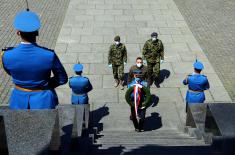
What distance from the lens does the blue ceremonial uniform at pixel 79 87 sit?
7.94 meters

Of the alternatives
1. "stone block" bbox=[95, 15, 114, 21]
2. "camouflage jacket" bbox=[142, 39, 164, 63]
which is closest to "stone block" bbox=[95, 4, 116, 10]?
"stone block" bbox=[95, 15, 114, 21]

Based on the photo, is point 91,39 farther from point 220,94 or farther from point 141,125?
point 141,125

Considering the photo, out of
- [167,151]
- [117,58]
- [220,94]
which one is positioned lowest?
[220,94]

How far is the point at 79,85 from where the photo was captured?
798cm

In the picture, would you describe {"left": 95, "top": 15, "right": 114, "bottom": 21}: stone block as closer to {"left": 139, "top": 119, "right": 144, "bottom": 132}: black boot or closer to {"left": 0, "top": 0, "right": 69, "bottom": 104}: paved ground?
{"left": 0, "top": 0, "right": 69, "bottom": 104}: paved ground

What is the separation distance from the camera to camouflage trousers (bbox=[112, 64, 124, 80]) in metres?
10.1

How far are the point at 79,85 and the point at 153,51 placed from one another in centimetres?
269

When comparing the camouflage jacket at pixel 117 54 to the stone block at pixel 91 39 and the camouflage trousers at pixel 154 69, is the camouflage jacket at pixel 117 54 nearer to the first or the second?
the camouflage trousers at pixel 154 69

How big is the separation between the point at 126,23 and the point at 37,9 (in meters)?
3.89

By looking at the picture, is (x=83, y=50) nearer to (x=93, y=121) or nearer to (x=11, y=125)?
(x=93, y=121)

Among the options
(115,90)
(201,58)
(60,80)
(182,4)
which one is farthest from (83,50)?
(60,80)

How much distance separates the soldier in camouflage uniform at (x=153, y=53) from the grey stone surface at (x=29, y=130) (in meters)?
5.92

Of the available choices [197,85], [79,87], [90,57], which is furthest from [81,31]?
[197,85]

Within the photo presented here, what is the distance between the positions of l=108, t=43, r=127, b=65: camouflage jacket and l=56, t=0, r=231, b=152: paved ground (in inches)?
31.3
